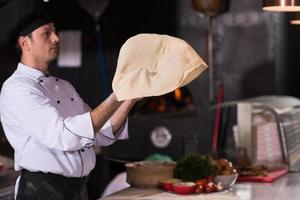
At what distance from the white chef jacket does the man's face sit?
7cm

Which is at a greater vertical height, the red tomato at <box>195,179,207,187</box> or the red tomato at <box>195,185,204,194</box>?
the red tomato at <box>195,179,207,187</box>

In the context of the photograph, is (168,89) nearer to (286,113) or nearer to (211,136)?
(286,113)

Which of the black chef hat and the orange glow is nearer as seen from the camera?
the black chef hat

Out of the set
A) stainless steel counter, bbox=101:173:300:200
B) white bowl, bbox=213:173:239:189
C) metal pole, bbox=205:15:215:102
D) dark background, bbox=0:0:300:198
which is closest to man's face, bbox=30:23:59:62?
stainless steel counter, bbox=101:173:300:200

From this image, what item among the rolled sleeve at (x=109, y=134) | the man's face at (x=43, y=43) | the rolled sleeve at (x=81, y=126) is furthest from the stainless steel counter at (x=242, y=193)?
the man's face at (x=43, y=43)

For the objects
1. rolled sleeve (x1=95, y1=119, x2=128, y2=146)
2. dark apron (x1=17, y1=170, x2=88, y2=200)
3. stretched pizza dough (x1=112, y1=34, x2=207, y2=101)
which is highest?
stretched pizza dough (x1=112, y1=34, x2=207, y2=101)

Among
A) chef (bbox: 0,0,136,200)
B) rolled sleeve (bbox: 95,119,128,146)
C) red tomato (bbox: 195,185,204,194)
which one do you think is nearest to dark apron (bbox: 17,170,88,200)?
chef (bbox: 0,0,136,200)

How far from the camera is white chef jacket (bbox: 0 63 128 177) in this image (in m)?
2.55

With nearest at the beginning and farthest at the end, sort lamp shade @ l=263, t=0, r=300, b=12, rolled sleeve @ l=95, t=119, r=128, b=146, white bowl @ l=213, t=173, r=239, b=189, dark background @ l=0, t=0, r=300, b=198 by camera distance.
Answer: lamp shade @ l=263, t=0, r=300, b=12 < rolled sleeve @ l=95, t=119, r=128, b=146 < white bowl @ l=213, t=173, r=239, b=189 < dark background @ l=0, t=0, r=300, b=198

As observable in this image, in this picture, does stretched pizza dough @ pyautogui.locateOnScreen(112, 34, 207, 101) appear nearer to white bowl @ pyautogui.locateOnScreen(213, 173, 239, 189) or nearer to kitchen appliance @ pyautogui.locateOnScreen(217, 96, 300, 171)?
white bowl @ pyautogui.locateOnScreen(213, 173, 239, 189)

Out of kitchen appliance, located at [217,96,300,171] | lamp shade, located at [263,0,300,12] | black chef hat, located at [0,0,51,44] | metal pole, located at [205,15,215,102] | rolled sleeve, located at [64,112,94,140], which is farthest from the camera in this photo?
metal pole, located at [205,15,215,102]

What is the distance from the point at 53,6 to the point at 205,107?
1797mm

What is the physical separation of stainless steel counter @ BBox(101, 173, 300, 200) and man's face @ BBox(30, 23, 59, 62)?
0.79 metres

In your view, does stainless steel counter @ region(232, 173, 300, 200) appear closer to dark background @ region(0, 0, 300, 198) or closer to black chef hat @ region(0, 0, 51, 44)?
black chef hat @ region(0, 0, 51, 44)
